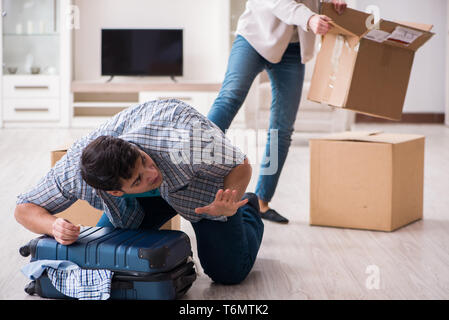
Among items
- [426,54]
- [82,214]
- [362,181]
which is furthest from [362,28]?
[426,54]

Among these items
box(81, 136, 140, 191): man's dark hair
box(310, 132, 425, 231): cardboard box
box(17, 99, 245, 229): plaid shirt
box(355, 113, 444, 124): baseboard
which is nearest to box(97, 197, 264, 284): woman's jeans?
box(17, 99, 245, 229): plaid shirt

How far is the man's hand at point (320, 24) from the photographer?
1938 millimetres

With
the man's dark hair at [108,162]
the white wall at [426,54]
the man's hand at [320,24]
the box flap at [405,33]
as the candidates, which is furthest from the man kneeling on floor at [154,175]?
the white wall at [426,54]

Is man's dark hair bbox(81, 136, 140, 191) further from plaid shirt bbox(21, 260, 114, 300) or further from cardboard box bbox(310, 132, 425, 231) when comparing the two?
cardboard box bbox(310, 132, 425, 231)

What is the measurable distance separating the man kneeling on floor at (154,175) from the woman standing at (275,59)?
513 mm

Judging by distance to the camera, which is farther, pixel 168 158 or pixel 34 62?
pixel 34 62

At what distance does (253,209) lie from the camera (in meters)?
1.75

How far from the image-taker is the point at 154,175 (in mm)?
1299

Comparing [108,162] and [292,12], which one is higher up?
[292,12]

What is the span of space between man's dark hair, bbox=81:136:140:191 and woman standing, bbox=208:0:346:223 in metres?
0.72

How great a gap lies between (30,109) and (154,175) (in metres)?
4.82

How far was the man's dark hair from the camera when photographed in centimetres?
123

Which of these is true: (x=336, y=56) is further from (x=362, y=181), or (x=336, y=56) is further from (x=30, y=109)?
(x=30, y=109)
